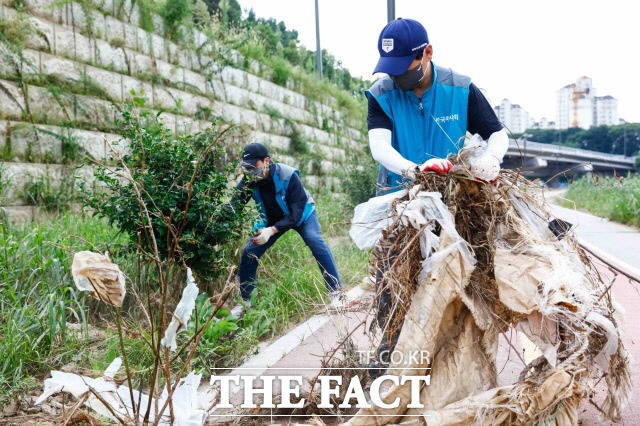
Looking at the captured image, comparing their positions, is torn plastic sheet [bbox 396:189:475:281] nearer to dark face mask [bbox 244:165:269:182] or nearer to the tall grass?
the tall grass

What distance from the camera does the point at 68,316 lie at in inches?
179

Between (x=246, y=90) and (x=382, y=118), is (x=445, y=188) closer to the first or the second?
(x=382, y=118)

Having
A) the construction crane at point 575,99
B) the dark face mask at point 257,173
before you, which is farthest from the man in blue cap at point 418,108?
the construction crane at point 575,99

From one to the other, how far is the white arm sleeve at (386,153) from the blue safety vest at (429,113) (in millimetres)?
117

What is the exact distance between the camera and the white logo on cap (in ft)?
10.2

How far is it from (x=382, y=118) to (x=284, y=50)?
15.6m

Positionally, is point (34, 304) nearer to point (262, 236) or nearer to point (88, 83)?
point (262, 236)

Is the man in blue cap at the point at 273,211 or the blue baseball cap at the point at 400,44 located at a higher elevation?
the blue baseball cap at the point at 400,44

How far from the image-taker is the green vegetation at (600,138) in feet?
234

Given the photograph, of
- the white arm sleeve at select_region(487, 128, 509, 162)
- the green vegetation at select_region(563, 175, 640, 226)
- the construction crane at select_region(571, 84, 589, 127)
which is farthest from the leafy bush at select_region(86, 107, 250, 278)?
the construction crane at select_region(571, 84, 589, 127)

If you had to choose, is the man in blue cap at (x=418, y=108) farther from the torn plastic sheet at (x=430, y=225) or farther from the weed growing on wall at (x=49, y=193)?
the weed growing on wall at (x=49, y=193)

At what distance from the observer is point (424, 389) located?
2561mm

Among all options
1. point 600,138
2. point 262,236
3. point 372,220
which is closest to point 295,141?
point 262,236

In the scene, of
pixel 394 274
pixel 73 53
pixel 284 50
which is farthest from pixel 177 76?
pixel 394 274
